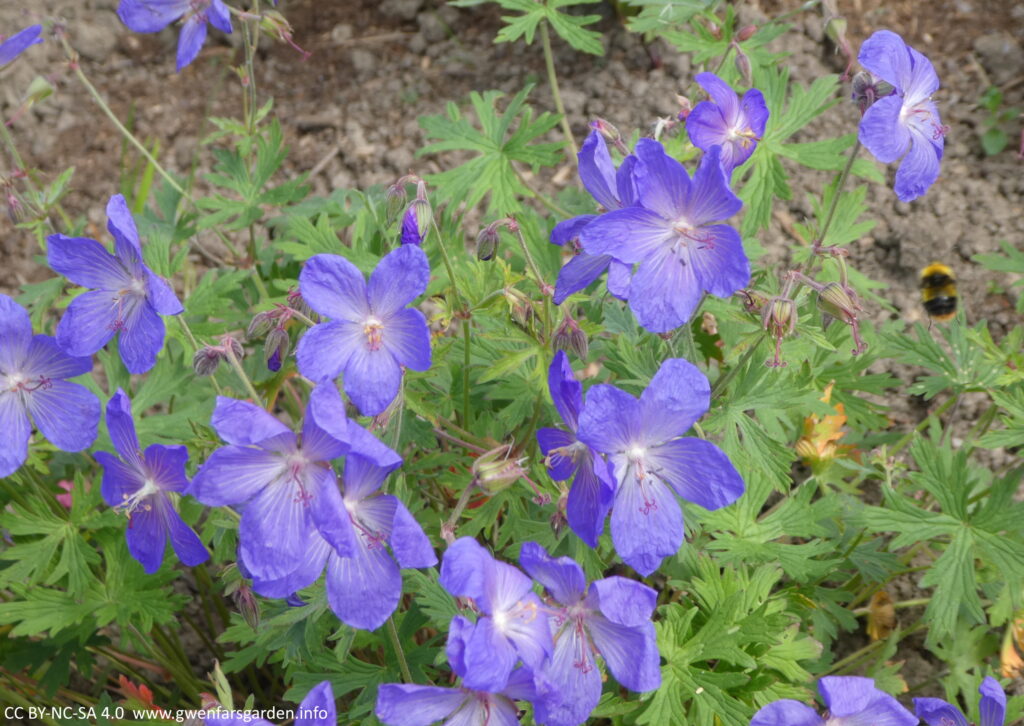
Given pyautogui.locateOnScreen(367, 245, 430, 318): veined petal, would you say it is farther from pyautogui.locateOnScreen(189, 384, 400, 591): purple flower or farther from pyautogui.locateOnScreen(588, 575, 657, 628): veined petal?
pyautogui.locateOnScreen(588, 575, 657, 628): veined petal

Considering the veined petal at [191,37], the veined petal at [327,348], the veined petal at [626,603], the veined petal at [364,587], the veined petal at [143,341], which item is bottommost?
the veined petal at [626,603]

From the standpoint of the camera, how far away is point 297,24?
4.38 m

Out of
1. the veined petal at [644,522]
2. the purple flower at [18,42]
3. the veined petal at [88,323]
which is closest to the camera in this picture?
the veined petal at [644,522]

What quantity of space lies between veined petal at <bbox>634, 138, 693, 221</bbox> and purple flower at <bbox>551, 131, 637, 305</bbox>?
0.02m

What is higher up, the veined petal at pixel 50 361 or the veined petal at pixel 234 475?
the veined petal at pixel 234 475

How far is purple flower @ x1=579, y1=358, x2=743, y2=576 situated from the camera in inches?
61.9

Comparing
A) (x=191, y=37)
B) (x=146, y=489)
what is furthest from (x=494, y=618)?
(x=191, y=37)

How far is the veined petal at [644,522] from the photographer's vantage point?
1642 millimetres

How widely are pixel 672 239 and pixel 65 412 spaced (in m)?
1.28

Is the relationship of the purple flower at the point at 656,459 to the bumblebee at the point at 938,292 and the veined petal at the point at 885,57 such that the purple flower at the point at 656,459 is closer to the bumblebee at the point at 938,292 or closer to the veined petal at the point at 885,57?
the veined petal at the point at 885,57

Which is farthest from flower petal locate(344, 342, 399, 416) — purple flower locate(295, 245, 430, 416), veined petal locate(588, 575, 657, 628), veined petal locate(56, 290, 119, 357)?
veined petal locate(56, 290, 119, 357)

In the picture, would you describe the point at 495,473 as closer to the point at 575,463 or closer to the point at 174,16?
the point at 575,463

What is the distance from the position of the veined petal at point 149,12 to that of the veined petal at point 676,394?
1.74m

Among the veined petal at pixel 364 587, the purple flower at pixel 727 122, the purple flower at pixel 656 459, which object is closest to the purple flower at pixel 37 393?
the veined petal at pixel 364 587
